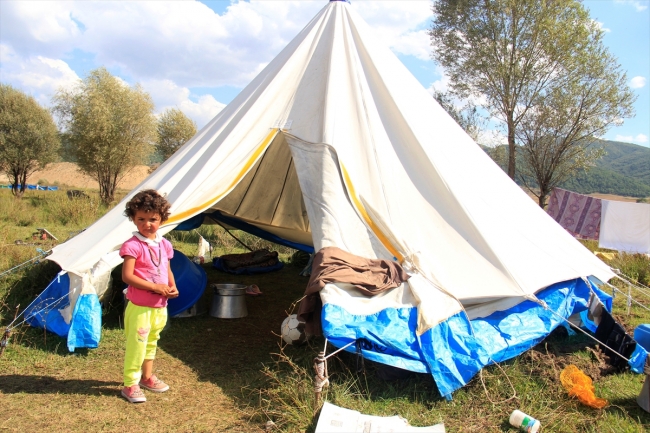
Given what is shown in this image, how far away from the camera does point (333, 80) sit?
173 inches

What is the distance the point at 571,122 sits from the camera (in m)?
14.2

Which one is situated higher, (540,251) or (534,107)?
(534,107)

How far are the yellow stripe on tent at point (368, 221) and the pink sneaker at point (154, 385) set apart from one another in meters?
1.75

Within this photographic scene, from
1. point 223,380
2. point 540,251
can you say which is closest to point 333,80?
point 540,251

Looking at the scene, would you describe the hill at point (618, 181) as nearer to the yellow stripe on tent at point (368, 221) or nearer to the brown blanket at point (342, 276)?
the yellow stripe on tent at point (368, 221)

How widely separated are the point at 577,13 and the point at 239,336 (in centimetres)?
1368

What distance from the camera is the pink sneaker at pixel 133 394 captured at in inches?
115

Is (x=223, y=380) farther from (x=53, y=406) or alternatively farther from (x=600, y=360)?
(x=600, y=360)

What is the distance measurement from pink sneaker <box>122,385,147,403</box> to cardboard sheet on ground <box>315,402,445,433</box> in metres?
1.12

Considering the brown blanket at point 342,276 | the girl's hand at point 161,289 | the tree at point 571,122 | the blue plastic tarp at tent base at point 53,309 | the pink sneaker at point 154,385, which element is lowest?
the pink sneaker at point 154,385

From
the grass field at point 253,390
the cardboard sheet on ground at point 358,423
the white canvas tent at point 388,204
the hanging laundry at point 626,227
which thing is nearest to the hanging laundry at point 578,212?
the hanging laundry at point 626,227

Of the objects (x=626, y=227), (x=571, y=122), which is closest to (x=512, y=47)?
(x=571, y=122)

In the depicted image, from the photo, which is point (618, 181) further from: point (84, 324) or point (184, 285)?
point (84, 324)

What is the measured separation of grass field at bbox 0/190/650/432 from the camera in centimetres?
272
